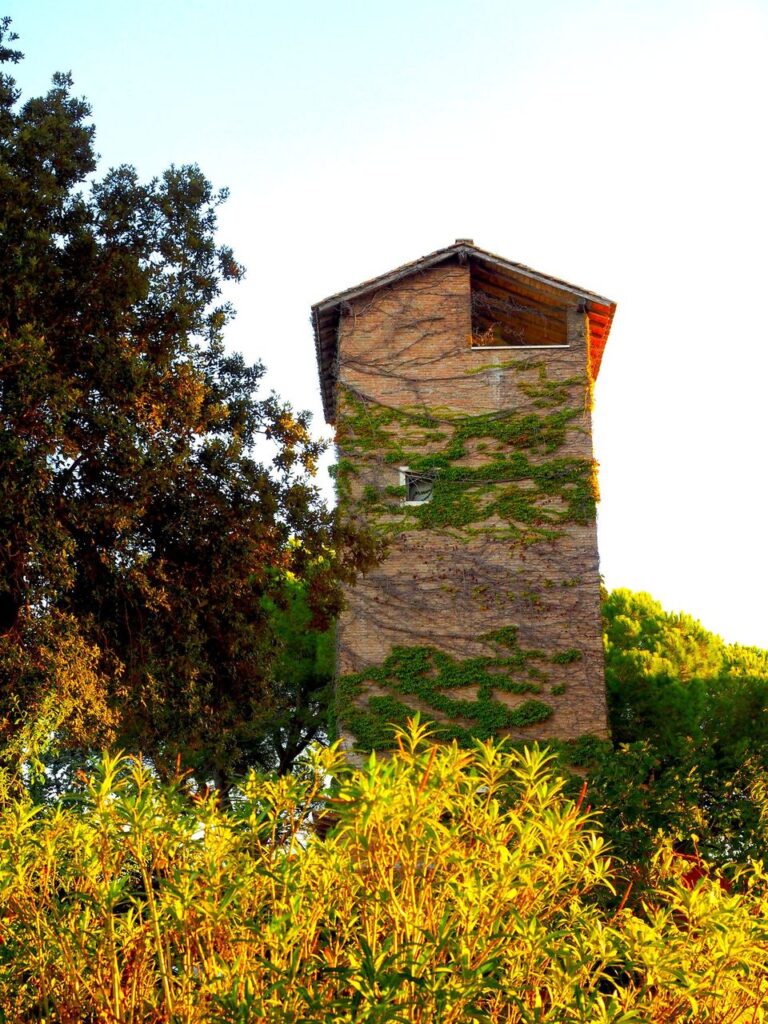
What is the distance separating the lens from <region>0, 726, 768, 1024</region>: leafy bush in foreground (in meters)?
3.03

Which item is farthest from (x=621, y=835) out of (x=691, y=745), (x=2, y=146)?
(x=2, y=146)

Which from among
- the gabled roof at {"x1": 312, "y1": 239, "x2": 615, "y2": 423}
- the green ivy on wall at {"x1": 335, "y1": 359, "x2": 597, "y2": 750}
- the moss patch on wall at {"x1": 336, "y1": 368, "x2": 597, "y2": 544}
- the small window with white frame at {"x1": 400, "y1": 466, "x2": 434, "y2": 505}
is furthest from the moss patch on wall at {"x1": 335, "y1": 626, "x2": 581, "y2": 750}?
the gabled roof at {"x1": 312, "y1": 239, "x2": 615, "y2": 423}

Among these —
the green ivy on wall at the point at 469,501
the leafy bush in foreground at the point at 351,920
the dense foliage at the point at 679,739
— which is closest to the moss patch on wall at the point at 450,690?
the green ivy on wall at the point at 469,501

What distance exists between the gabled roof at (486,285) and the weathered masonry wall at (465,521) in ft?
0.63

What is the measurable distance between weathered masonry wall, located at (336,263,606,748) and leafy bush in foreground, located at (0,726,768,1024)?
42.8ft

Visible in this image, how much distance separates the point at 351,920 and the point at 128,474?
1046 cm

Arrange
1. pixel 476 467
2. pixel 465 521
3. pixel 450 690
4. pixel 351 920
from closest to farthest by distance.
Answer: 1. pixel 351 920
2. pixel 450 690
3. pixel 465 521
4. pixel 476 467

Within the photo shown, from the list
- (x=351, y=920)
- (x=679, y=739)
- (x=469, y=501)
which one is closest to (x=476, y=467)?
(x=469, y=501)

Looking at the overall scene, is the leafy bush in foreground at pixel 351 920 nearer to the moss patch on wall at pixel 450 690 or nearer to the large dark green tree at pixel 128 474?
the large dark green tree at pixel 128 474

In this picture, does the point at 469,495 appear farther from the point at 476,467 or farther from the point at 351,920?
the point at 351,920

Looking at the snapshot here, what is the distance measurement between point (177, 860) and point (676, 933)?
5.77 ft

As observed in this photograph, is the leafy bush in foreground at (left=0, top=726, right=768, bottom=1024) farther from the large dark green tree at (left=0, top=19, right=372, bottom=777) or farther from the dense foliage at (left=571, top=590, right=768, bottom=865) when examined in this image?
the large dark green tree at (left=0, top=19, right=372, bottom=777)

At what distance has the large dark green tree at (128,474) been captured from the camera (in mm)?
12477

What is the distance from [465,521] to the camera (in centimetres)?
1784
